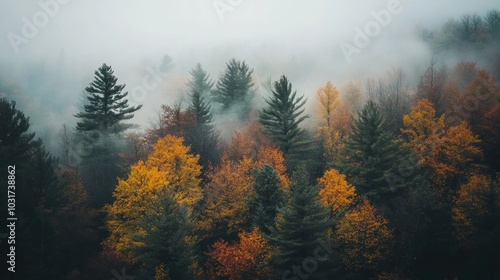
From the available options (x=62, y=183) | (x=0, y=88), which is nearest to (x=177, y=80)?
(x=0, y=88)

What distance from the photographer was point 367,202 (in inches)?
1191

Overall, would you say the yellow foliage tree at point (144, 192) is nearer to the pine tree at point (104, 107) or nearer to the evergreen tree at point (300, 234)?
the pine tree at point (104, 107)

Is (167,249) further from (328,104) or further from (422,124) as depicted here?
(328,104)

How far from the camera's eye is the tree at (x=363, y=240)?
28.2 m

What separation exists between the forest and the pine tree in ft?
0.59

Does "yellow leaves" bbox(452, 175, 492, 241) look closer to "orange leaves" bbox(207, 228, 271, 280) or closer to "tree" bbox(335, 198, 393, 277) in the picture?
"tree" bbox(335, 198, 393, 277)

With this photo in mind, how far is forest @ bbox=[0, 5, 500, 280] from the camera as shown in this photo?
2623 centimetres

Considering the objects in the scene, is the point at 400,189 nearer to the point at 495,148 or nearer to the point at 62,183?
the point at 495,148

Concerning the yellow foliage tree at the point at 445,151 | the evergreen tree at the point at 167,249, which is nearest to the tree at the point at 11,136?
the evergreen tree at the point at 167,249

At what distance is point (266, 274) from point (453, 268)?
16745mm

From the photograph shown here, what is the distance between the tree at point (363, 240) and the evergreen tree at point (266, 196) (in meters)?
6.16

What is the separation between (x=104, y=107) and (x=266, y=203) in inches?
1002

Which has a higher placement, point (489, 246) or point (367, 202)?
point (367, 202)

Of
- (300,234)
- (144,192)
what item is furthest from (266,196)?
(144,192)
